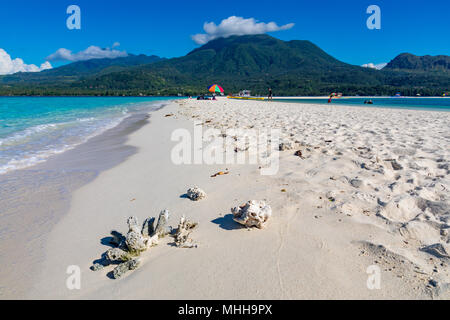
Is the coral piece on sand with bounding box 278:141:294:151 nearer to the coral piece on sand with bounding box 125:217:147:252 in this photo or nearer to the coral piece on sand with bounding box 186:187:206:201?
the coral piece on sand with bounding box 186:187:206:201

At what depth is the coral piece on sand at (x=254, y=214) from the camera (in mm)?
2879

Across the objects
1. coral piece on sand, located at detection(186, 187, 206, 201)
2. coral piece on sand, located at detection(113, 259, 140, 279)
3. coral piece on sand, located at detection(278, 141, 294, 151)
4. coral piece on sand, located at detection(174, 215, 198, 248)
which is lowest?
coral piece on sand, located at detection(113, 259, 140, 279)

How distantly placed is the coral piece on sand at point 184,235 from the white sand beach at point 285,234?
80 millimetres

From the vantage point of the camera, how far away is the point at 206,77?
7407 inches

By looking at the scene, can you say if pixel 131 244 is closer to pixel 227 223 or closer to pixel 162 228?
pixel 162 228

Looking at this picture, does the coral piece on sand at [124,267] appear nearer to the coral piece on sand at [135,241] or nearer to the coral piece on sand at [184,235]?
the coral piece on sand at [135,241]

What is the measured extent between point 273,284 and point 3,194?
5323 millimetres

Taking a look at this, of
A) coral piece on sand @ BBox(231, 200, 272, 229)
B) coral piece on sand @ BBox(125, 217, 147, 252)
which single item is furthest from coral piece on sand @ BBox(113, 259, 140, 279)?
coral piece on sand @ BBox(231, 200, 272, 229)

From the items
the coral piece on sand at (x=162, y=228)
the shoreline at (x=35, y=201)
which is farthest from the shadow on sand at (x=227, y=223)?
the shoreline at (x=35, y=201)

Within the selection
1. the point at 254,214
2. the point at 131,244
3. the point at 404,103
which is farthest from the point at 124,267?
the point at 404,103

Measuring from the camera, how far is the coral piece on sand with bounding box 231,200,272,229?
2879 millimetres

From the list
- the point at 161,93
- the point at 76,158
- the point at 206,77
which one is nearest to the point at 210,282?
the point at 76,158

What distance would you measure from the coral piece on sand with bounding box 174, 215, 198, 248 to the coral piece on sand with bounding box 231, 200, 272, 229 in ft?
1.89

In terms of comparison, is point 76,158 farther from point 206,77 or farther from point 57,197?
point 206,77
